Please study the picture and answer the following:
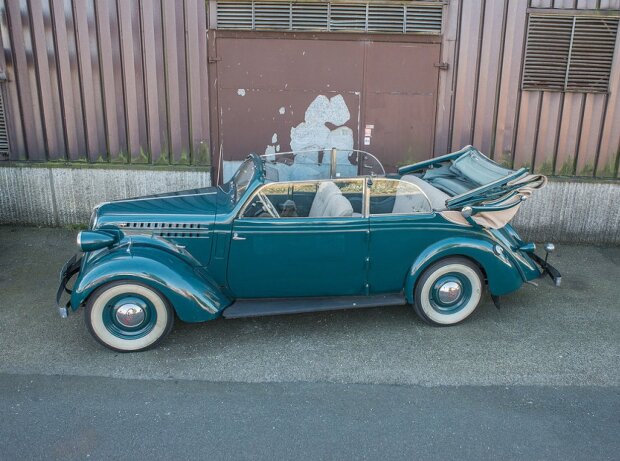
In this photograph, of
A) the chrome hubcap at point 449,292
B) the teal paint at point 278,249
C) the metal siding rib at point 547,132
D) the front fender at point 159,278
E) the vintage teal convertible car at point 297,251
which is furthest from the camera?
the metal siding rib at point 547,132

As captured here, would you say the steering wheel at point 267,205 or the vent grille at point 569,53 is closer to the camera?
the steering wheel at point 267,205

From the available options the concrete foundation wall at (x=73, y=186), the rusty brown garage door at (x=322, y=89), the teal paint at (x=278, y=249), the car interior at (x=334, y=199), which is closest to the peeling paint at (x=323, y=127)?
the rusty brown garage door at (x=322, y=89)

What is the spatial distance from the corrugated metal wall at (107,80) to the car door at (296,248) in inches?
125

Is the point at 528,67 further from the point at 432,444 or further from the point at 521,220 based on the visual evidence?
the point at 432,444

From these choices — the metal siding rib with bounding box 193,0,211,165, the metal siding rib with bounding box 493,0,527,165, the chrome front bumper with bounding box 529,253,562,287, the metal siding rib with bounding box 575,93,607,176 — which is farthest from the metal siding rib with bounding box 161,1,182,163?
the metal siding rib with bounding box 575,93,607,176

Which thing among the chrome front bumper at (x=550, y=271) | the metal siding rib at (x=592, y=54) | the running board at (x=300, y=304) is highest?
the metal siding rib at (x=592, y=54)

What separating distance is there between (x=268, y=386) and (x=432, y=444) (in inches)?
50.1

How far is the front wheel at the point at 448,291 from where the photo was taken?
16.3 ft

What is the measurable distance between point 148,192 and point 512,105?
16.8 feet

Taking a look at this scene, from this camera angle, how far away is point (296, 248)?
4.76m

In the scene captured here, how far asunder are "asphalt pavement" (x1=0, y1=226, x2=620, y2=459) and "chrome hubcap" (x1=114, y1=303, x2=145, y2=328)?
0.91 feet

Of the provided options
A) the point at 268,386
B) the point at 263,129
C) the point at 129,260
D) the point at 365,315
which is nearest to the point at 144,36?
the point at 263,129

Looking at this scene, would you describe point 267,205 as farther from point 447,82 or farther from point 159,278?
point 447,82

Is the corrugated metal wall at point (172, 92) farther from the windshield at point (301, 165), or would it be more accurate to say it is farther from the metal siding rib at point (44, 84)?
the windshield at point (301, 165)
